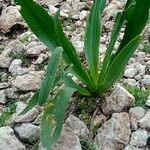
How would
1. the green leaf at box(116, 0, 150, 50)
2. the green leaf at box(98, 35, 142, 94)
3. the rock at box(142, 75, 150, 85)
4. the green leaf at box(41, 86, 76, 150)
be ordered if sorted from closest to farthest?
1. the green leaf at box(41, 86, 76, 150)
2. the green leaf at box(98, 35, 142, 94)
3. the green leaf at box(116, 0, 150, 50)
4. the rock at box(142, 75, 150, 85)

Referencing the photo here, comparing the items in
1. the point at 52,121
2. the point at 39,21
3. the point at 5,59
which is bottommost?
the point at 5,59

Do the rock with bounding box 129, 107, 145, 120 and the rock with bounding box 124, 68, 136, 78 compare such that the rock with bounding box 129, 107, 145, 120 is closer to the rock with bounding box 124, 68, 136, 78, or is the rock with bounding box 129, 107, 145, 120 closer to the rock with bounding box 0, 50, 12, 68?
the rock with bounding box 124, 68, 136, 78

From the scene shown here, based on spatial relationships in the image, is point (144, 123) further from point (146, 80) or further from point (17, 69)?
point (17, 69)

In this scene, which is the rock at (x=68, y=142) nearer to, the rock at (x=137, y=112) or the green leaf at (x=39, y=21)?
the rock at (x=137, y=112)

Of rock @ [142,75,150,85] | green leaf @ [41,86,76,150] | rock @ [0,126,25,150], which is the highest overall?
green leaf @ [41,86,76,150]

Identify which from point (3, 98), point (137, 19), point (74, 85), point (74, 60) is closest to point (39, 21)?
point (74, 60)

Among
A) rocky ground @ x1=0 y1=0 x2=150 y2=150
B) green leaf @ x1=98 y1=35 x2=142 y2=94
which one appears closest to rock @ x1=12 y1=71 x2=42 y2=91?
rocky ground @ x1=0 y1=0 x2=150 y2=150
